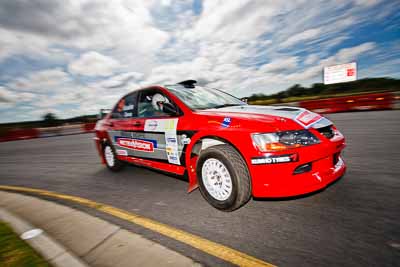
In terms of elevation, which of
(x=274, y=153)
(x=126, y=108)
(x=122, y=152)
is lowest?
(x=122, y=152)

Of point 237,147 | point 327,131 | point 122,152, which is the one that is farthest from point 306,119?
point 122,152

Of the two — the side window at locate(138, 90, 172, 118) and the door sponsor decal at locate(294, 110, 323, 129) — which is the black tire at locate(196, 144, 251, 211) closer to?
the door sponsor decal at locate(294, 110, 323, 129)

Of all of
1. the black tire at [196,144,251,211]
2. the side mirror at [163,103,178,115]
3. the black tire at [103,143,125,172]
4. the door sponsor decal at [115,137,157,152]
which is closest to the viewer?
the black tire at [196,144,251,211]

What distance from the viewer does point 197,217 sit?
7.68 feet

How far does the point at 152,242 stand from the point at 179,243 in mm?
247

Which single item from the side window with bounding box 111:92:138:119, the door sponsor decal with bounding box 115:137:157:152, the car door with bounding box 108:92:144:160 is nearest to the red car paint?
the door sponsor decal with bounding box 115:137:157:152

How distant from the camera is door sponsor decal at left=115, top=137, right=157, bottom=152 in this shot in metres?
3.28

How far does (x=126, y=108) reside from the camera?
13.1ft

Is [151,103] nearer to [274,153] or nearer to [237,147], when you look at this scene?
[237,147]

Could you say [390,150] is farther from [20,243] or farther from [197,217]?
[20,243]

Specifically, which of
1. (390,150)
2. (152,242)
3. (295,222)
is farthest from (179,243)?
(390,150)

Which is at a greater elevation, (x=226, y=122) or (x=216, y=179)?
(x=226, y=122)

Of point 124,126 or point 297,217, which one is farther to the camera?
point 124,126

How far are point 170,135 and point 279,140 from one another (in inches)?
57.0
